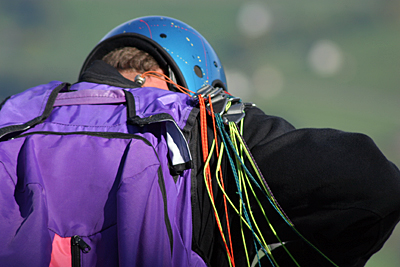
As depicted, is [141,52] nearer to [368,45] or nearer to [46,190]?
[46,190]

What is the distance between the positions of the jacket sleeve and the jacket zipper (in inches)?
13.0

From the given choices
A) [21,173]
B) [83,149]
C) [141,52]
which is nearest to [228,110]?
[83,149]

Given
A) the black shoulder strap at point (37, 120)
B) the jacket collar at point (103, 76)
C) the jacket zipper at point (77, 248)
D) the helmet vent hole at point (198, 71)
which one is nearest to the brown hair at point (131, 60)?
the helmet vent hole at point (198, 71)

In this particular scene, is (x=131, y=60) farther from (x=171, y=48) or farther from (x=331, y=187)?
(x=331, y=187)

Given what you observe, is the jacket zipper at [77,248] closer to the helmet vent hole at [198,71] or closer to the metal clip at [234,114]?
the metal clip at [234,114]

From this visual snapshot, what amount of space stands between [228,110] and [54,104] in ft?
1.22

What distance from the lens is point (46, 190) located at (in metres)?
0.61

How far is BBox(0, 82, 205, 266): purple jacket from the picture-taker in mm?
572

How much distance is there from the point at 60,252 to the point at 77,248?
0.09 ft

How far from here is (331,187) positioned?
2.05 feet

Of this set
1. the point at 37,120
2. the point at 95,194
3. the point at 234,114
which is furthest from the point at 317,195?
the point at 37,120

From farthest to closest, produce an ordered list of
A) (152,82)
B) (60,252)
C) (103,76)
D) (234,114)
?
(152,82) < (103,76) < (234,114) < (60,252)

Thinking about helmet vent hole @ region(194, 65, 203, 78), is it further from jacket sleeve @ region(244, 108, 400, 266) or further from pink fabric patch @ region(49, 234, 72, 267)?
pink fabric patch @ region(49, 234, 72, 267)

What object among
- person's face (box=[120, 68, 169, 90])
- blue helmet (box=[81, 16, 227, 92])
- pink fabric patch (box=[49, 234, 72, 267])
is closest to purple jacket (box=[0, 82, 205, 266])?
pink fabric patch (box=[49, 234, 72, 267])
